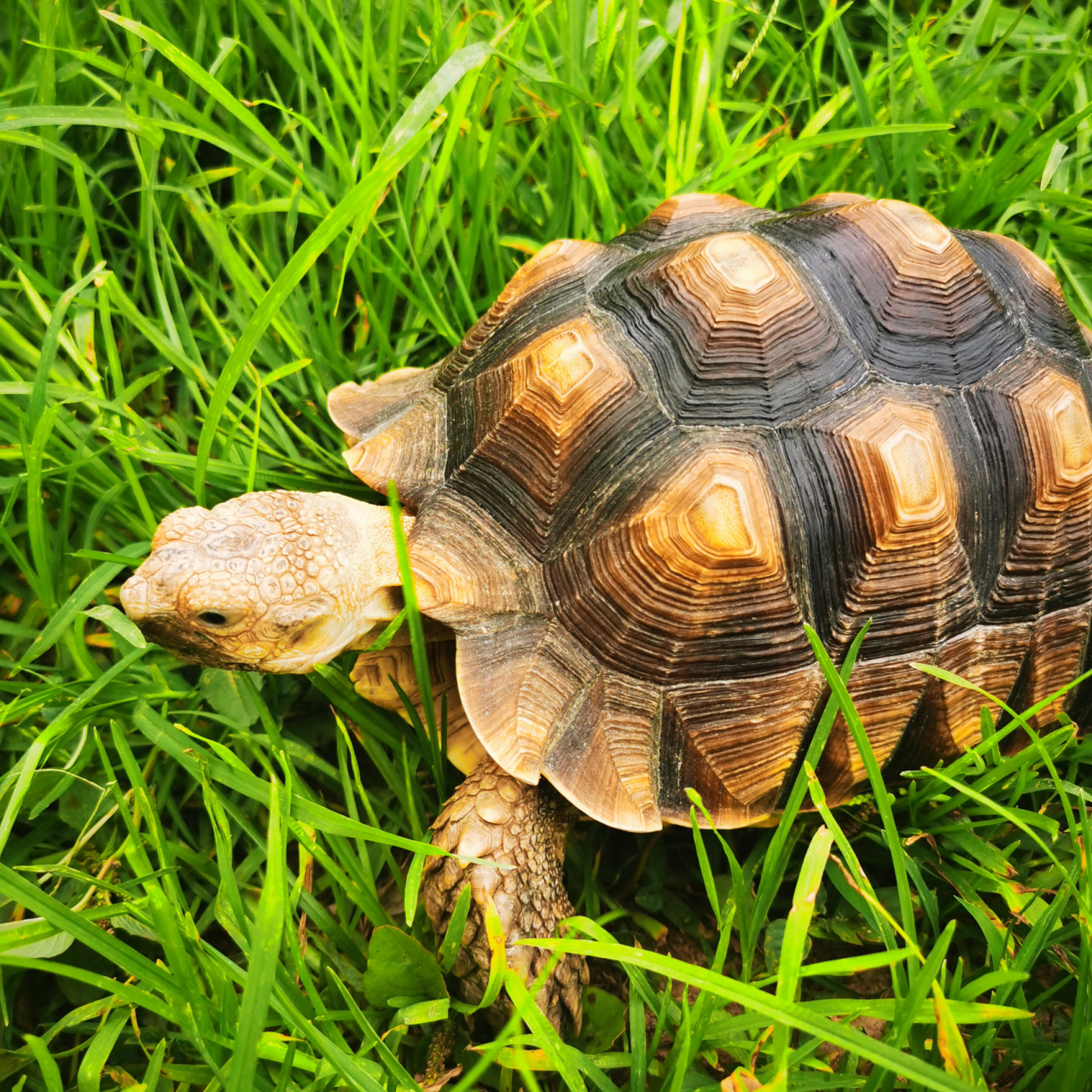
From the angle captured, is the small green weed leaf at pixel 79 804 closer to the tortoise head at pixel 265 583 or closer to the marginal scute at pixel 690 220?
the tortoise head at pixel 265 583

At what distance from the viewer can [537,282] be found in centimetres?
194

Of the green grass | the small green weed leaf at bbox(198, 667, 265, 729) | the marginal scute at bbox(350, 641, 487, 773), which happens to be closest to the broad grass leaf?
the green grass

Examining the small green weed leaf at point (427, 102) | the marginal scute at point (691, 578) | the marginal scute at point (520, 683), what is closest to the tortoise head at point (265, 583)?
the marginal scute at point (520, 683)

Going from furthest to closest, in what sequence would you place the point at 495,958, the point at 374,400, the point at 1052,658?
the point at 374,400
the point at 1052,658
the point at 495,958

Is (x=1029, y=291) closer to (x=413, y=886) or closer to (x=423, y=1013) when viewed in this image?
(x=413, y=886)

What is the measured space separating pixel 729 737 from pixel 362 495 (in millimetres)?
1149

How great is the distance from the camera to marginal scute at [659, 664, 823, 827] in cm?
167

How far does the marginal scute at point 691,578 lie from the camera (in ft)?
5.17

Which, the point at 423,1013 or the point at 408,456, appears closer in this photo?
the point at 423,1013

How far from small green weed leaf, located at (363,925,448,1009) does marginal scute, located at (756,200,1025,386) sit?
1.44m

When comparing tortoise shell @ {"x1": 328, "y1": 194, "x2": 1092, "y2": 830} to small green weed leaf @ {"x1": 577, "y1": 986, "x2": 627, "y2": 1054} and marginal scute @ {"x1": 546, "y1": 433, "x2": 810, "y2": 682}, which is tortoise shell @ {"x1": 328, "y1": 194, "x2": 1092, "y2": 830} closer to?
marginal scute @ {"x1": 546, "y1": 433, "x2": 810, "y2": 682}

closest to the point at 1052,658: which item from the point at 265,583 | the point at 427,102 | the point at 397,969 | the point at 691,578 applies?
the point at 691,578

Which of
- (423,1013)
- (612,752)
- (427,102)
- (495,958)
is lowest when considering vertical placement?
(423,1013)

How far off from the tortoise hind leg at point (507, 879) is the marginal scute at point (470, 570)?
0.35 metres
